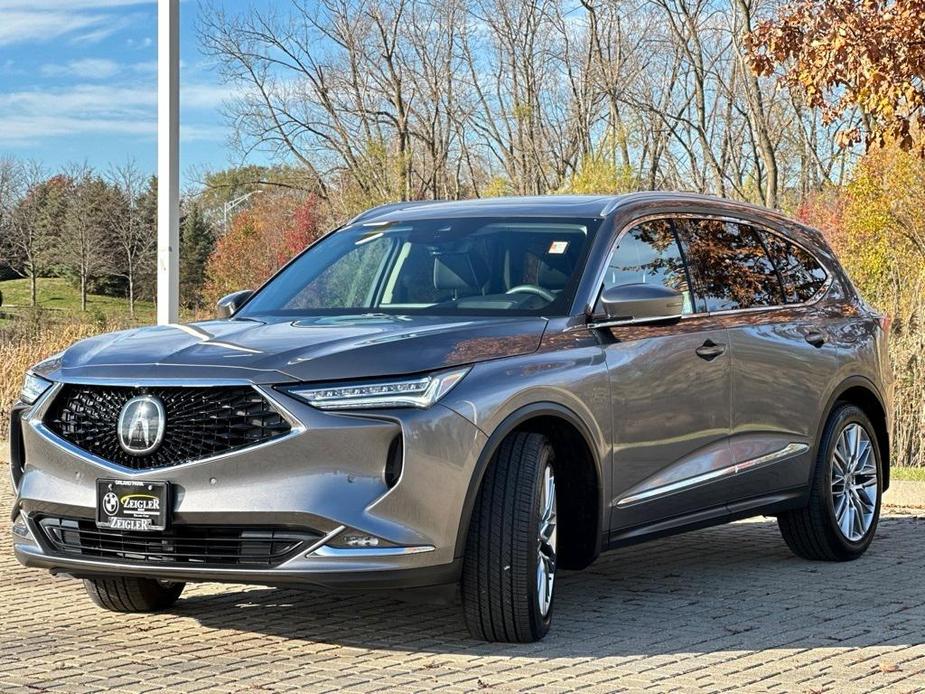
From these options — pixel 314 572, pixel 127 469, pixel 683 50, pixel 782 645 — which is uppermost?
pixel 683 50

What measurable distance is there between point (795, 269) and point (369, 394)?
3799 millimetres

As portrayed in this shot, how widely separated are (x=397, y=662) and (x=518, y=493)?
2.62ft

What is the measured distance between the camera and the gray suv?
541 cm

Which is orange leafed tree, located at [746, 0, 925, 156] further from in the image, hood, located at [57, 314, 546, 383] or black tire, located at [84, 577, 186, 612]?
black tire, located at [84, 577, 186, 612]

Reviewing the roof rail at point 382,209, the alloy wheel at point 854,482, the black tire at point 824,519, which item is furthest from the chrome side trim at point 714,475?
the roof rail at point 382,209

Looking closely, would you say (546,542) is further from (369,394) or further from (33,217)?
(33,217)

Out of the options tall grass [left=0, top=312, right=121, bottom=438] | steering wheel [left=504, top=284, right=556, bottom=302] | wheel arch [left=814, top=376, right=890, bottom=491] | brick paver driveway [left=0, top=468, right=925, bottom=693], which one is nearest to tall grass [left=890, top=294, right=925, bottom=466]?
wheel arch [left=814, top=376, right=890, bottom=491]

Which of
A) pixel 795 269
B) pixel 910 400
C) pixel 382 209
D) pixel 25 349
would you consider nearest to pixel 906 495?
pixel 795 269

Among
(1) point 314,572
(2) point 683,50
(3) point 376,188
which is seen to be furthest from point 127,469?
(2) point 683,50

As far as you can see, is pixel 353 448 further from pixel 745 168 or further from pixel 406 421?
pixel 745 168

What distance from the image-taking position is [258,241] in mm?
74500

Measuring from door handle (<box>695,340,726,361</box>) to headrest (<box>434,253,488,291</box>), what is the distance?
1.14 m

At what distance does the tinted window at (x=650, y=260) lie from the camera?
6902mm

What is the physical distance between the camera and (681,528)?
709 cm
